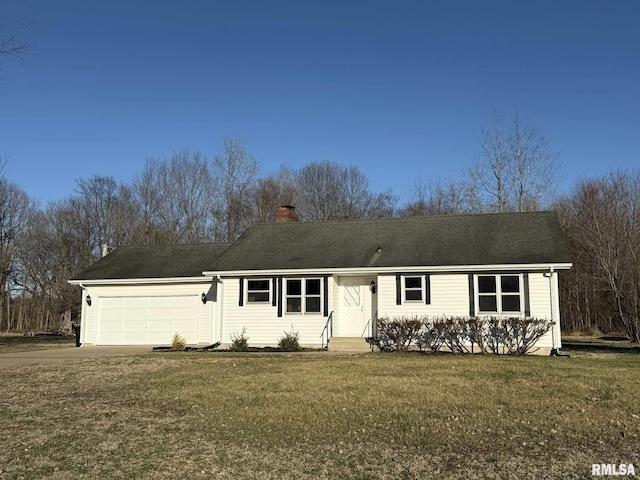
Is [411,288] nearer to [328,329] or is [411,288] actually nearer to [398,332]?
[398,332]

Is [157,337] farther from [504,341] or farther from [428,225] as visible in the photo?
[504,341]

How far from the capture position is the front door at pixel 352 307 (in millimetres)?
18000

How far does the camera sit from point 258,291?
1847 cm

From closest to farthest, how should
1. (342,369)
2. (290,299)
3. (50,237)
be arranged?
(342,369) < (290,299) < (50,237)

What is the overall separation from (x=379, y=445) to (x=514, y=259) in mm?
11297

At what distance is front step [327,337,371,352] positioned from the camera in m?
16.8

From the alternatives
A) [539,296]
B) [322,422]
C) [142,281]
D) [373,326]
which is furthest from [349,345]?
[322,422]

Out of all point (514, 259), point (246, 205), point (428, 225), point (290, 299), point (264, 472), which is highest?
point (246, 205)

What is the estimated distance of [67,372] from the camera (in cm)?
1223

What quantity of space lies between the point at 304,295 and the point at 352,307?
5.50ft

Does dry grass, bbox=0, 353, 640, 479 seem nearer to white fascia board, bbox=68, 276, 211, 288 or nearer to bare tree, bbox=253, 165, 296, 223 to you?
white fascia board, bbox=68, 276, 211, 288

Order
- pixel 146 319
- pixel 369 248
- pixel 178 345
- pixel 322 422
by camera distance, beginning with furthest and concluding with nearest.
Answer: pixel 146 319 < pixel 369 248 < pixel 178 345 < pixel 322 422

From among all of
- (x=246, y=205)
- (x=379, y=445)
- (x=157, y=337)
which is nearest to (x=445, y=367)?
(x=379, y=445)

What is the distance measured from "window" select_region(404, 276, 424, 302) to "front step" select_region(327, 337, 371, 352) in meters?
1.97
